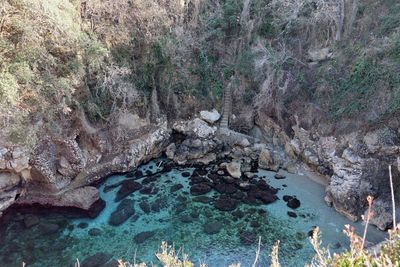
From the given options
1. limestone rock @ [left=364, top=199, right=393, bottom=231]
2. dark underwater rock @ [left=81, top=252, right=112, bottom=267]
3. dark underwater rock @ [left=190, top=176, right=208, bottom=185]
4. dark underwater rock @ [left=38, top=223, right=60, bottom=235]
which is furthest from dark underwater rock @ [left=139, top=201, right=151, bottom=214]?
limestone rock @ [left=364, top=199, right=393, bottom=231]

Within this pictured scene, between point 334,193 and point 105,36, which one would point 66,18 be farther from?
point 334,193

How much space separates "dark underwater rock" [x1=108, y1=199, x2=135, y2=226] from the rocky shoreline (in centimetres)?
117

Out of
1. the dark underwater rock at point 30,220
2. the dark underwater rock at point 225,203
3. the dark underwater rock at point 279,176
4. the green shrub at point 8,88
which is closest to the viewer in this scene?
the green shrub at point 8,88

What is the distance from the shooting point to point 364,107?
18.6 meters

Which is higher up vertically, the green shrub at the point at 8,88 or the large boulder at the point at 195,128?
the green shrub at the point at 8,88

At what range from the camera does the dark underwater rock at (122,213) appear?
17.0 meters

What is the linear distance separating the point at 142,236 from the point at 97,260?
7.20 feet

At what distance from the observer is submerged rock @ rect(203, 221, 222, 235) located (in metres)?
16.5

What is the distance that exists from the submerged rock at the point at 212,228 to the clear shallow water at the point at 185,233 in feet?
0.54

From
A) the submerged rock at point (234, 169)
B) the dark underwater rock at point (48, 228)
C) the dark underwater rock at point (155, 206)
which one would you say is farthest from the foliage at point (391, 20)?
the dark underwater rock at point (48, 228)

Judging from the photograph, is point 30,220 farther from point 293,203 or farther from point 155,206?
point 293,203

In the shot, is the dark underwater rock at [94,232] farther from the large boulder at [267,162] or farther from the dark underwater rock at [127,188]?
the large boulder at [267,162]

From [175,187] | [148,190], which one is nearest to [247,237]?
[175,187]

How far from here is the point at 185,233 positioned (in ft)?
54.1
